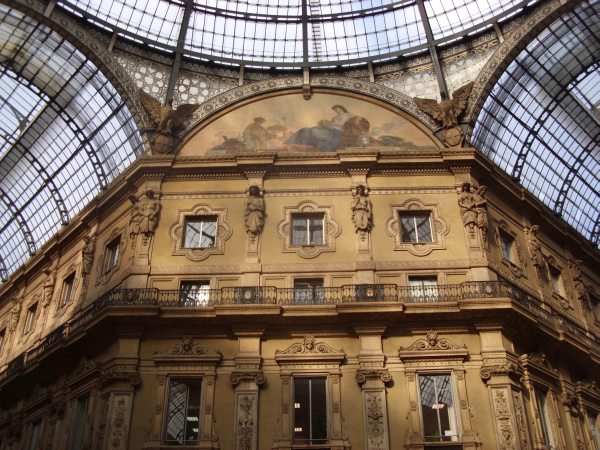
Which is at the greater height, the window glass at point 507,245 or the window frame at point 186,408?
the window glass at point 507,245

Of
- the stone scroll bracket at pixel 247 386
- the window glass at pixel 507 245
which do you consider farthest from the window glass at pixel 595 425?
the stone scroll bracket at pixel 247 386

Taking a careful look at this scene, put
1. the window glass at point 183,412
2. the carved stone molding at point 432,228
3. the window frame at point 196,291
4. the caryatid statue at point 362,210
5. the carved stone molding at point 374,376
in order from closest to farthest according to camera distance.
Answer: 1. the window glass at point 183,412
2. the carved stone molding at point 374,376
3. the window frame at point 196,291
4. the carved stone molding at point 432,228
5. the caryatid statue at point 362,210

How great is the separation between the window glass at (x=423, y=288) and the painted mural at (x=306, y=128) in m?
6.46

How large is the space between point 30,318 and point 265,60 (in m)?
18.3

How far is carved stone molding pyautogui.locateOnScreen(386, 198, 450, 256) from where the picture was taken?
26.3m

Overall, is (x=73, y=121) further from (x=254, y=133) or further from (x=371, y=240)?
(x=371, y=240)

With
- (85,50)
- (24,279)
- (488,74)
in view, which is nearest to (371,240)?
(488,74)

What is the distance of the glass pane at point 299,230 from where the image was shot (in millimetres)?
26797

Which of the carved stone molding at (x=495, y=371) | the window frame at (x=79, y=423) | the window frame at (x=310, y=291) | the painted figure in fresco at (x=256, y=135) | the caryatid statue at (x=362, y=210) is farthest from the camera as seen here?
the painted figure in fresco at (x=256, y=135)

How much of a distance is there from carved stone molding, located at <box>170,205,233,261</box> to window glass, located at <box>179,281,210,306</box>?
105 centimetres

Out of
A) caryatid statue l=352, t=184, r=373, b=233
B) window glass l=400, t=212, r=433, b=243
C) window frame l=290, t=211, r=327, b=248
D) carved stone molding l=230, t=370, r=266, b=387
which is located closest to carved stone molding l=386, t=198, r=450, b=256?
window glass l=400, t=212, r=433, b=243

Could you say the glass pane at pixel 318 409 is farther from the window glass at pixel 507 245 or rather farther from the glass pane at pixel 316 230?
the window glass at pixel 507 245

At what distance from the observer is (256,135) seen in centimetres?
2975

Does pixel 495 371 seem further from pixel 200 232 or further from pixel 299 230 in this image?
pixel 200 232
